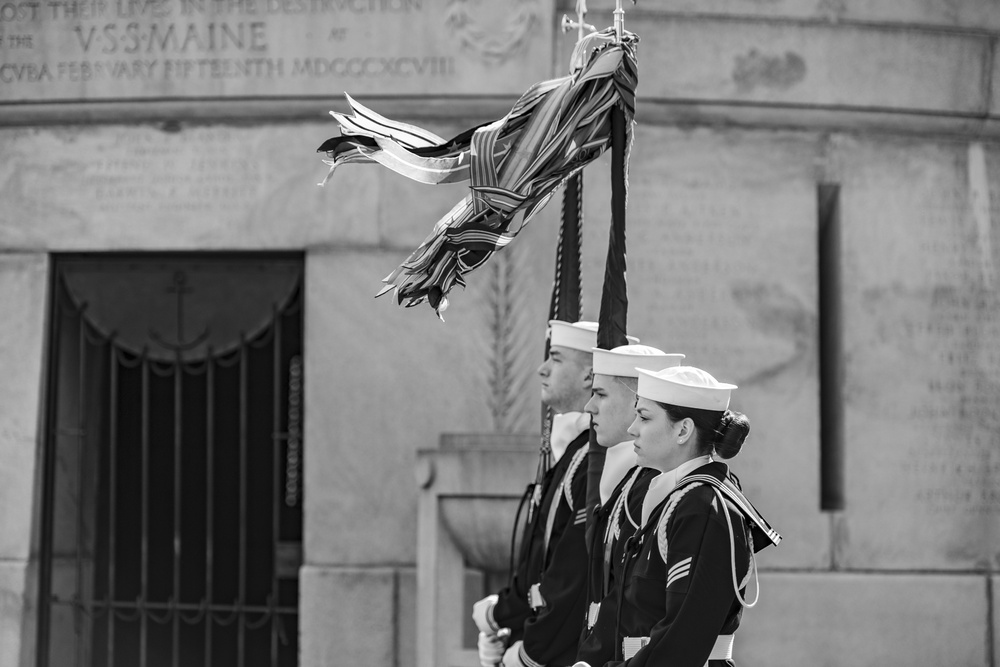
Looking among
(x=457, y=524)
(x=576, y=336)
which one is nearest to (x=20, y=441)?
(x=457, y=524)

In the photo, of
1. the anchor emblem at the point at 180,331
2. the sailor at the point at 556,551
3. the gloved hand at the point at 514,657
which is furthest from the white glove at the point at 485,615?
the anchor emblem at the point at 180,331

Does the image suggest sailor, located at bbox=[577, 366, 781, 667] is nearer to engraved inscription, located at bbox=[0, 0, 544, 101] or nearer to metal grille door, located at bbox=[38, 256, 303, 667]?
engraved inscription, located at bbox=[0, 0, 544, 101]

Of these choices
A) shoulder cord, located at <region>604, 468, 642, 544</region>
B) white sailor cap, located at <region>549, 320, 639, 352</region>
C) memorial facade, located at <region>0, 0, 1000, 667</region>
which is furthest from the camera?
memorial facade, located at <region>0, 0, 1000, 667</region>

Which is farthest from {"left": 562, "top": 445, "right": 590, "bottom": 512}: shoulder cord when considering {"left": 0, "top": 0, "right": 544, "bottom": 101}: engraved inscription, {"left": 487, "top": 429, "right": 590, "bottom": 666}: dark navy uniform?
{"left": 0, "top": 0, "right": 544, "bottom": 101}: engraved inscription

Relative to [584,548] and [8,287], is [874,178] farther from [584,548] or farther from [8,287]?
[8,287]

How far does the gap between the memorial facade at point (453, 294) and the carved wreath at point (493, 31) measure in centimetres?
2

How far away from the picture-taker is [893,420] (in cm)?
861

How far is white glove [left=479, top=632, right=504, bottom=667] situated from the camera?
582 cm

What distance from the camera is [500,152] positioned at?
16.9 feet

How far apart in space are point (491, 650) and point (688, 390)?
2.08m

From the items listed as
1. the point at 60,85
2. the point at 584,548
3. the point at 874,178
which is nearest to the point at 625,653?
the point at 584,548

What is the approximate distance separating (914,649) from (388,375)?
3515mm

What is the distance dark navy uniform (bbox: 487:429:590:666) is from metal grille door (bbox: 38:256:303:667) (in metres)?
3.32

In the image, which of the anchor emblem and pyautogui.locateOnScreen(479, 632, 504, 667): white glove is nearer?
pyautogui.locateOnScreen(479, 632, 504, 667): white glove
